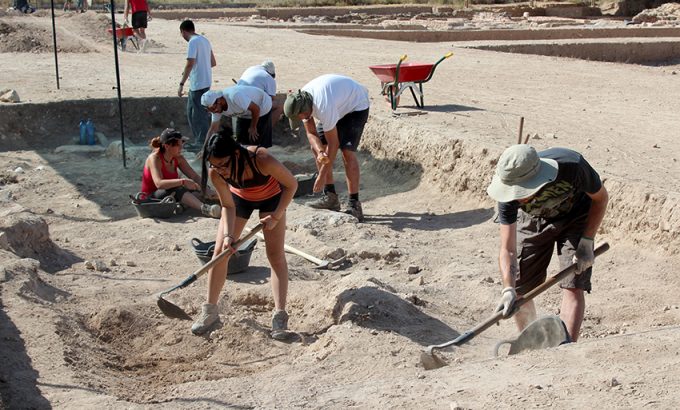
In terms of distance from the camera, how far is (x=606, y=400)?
12.6ft

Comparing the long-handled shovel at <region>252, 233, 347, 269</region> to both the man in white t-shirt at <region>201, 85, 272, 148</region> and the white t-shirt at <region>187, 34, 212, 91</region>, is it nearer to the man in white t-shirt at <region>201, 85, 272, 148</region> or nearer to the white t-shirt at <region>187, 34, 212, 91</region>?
the man in white t-shirt at <region>201, 85, 272, 148</region>

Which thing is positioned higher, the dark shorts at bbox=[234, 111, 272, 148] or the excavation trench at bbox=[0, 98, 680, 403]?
the dark shorts at bbox=[234, 111, 272, 148]

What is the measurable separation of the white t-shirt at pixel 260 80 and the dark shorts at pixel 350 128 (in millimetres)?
1192

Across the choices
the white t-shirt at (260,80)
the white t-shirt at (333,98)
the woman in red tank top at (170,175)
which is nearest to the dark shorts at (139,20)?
the white t-shirt at (260,80)

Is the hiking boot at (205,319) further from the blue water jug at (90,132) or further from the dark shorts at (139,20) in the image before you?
the dark shorts at (139,20)

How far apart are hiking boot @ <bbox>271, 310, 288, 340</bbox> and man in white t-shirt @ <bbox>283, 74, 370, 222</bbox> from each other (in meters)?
2.25

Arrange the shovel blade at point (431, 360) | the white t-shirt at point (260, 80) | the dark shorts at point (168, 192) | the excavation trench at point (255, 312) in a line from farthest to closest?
the white t-shirt at point (260, 80)
the dark shorts at point (168, 192)
the excavation trench at point (255, 312)
the shovel blade at point (431, 360)

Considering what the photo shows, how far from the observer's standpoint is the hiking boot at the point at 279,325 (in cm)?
584

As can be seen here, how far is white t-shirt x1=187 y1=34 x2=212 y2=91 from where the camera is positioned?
1061cm

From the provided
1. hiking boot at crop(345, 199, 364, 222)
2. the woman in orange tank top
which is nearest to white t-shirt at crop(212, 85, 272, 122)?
hiking boot at crop(345, 199, 364, 222)

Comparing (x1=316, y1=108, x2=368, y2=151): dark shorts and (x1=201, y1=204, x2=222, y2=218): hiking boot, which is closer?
(x1=201, y1=204, x2=222, y2=218): hiking boot

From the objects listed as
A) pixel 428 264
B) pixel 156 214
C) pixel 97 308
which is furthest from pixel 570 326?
pixel 156 214

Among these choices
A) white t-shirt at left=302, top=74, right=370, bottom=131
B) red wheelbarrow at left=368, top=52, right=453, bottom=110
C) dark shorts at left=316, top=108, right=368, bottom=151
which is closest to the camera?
white t-shirt at left=302, top=74, right=370, bottom=131

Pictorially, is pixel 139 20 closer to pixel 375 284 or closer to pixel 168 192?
pixel 168 192
